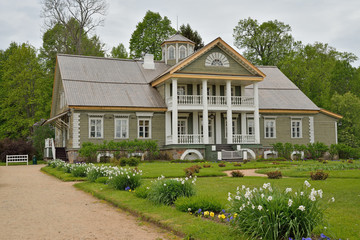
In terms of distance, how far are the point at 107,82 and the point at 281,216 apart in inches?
1078

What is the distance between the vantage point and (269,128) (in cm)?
3372

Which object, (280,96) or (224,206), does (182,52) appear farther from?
(224,206)

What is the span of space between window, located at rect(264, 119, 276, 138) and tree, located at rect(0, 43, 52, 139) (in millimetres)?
24927

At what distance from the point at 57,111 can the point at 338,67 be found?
41678 mm

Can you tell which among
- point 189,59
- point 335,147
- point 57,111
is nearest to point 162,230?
point 189,59

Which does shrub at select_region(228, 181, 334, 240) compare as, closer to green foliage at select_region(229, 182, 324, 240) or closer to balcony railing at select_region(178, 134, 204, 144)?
green foliage at select_region(229, 182, 324, 240)

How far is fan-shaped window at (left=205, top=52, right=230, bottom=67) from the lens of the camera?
100ft

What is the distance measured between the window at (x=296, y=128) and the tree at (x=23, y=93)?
88.5 ft

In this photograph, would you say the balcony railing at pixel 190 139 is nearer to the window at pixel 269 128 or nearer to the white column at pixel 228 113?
the white column at pixel 228 113

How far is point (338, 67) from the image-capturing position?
58531 millimetres

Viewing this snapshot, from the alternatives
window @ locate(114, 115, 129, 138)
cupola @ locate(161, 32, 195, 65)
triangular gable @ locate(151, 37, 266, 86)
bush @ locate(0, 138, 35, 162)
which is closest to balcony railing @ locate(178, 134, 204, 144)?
window @ locate(114, 115, 129, 138)

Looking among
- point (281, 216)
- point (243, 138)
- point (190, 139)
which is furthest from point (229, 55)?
point (281, 216)

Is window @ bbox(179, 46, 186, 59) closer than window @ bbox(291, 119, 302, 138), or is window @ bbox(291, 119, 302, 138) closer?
window @ bbox(291, 119, 302, 138)

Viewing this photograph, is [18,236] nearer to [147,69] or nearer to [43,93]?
[147,69]
